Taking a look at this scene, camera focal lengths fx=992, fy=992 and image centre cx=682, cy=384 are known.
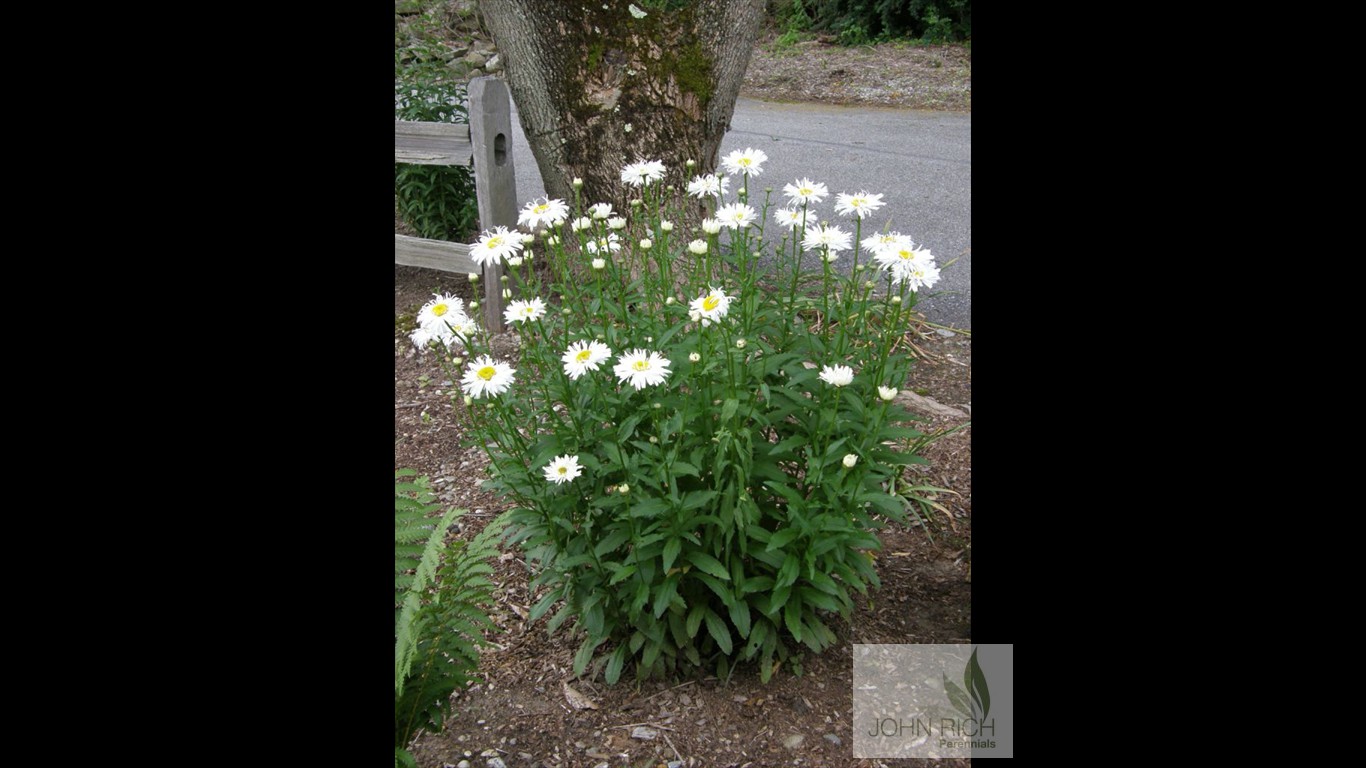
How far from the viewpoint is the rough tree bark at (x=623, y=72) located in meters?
4.35

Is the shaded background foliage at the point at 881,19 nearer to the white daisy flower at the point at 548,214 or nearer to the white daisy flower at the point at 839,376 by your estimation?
the white daisy flower at the point at 548,214

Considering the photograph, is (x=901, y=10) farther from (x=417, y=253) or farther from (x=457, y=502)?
(x=457, y=502)

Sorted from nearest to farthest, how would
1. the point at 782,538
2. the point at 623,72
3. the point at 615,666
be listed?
the point at 782,538 < the point at 615,666 < the point at 623,72

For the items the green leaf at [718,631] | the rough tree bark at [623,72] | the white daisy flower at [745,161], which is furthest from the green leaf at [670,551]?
the rough tree bark at [623,72]

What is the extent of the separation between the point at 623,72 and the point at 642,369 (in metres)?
2.66

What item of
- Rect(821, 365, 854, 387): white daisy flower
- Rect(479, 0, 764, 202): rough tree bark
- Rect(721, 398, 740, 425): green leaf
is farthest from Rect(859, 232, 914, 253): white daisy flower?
Rect(479, 0, 764, 202): rough tree bark

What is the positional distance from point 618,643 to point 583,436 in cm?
67

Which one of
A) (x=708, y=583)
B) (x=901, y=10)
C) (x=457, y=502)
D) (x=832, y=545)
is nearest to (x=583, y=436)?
(x=708, y=583)

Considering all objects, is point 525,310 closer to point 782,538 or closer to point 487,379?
point 487,379

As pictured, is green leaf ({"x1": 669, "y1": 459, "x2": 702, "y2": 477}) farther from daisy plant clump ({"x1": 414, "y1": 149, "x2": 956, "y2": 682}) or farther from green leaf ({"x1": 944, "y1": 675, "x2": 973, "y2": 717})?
green leaf ({"x1": 944, "y1": 675, "x2": 973, "y2": 717})

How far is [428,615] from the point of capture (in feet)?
6.61

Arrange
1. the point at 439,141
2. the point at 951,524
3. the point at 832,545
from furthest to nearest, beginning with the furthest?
the point at 439,141, the point at 951,524, the point at 832,545

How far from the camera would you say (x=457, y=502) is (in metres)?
3.59
